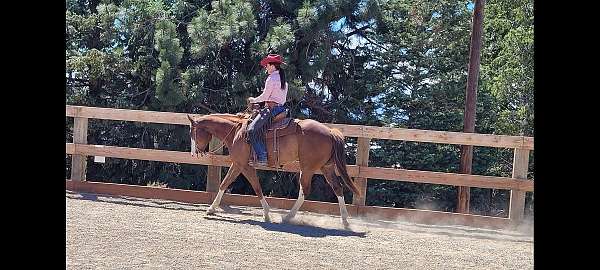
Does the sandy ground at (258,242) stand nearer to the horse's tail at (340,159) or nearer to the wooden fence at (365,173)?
the wooden fence at (365,173)

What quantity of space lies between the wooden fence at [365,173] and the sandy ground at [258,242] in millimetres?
351

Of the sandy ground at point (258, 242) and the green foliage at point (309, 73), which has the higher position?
the green foliage at point (309, 73)

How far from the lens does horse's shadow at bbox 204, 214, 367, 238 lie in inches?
287

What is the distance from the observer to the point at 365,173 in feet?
30.0

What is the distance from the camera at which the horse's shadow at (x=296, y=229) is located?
729cm

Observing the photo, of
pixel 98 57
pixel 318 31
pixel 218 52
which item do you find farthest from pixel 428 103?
pixel 98 57

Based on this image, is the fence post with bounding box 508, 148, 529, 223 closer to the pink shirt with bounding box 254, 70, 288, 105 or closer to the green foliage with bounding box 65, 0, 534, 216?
the pink shirt with bounding box 254, 70, 288, 105

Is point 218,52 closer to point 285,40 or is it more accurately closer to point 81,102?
point 285,40

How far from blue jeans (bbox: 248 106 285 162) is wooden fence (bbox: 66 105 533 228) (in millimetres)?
571

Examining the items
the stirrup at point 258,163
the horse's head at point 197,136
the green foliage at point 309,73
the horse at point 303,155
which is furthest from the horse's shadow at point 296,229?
the green foliage at point 309,73

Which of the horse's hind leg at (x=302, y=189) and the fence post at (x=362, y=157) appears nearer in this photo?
the horse's hind leg at (x=302, y=189)

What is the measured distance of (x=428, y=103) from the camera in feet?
50.6

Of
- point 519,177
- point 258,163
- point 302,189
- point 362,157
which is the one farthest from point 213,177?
point 519,177

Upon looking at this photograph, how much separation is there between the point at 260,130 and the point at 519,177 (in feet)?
12.4
